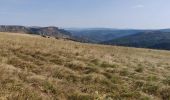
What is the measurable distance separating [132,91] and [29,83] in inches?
164

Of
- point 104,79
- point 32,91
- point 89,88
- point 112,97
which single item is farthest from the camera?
point 104,79

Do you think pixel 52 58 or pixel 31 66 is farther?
pixel 52 58

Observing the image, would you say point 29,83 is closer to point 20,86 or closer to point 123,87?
point 20,86

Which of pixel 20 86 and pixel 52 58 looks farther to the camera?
pixel 52 58

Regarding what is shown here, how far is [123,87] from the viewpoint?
1295 centimetres

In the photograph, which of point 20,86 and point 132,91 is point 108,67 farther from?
point 20,86

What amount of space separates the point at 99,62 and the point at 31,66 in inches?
190

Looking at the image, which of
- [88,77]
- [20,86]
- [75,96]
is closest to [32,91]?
[20,86]

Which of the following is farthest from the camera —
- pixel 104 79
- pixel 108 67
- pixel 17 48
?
pixel 17 48

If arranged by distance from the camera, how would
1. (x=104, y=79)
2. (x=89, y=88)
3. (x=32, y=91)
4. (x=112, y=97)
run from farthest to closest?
(x=104, y=79)
(x=89, y=88)
(x=112, y=97)
(x=32, y=91)

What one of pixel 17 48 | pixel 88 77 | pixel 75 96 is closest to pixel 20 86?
pixel 75 96

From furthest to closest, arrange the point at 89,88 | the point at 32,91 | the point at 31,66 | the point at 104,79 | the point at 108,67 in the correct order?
the point at 108,67, the point at 31,66, the point at 104,79, the point at 89,88, the point at 32,91

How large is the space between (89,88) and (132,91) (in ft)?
5.84

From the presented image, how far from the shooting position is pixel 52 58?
1823 cm
